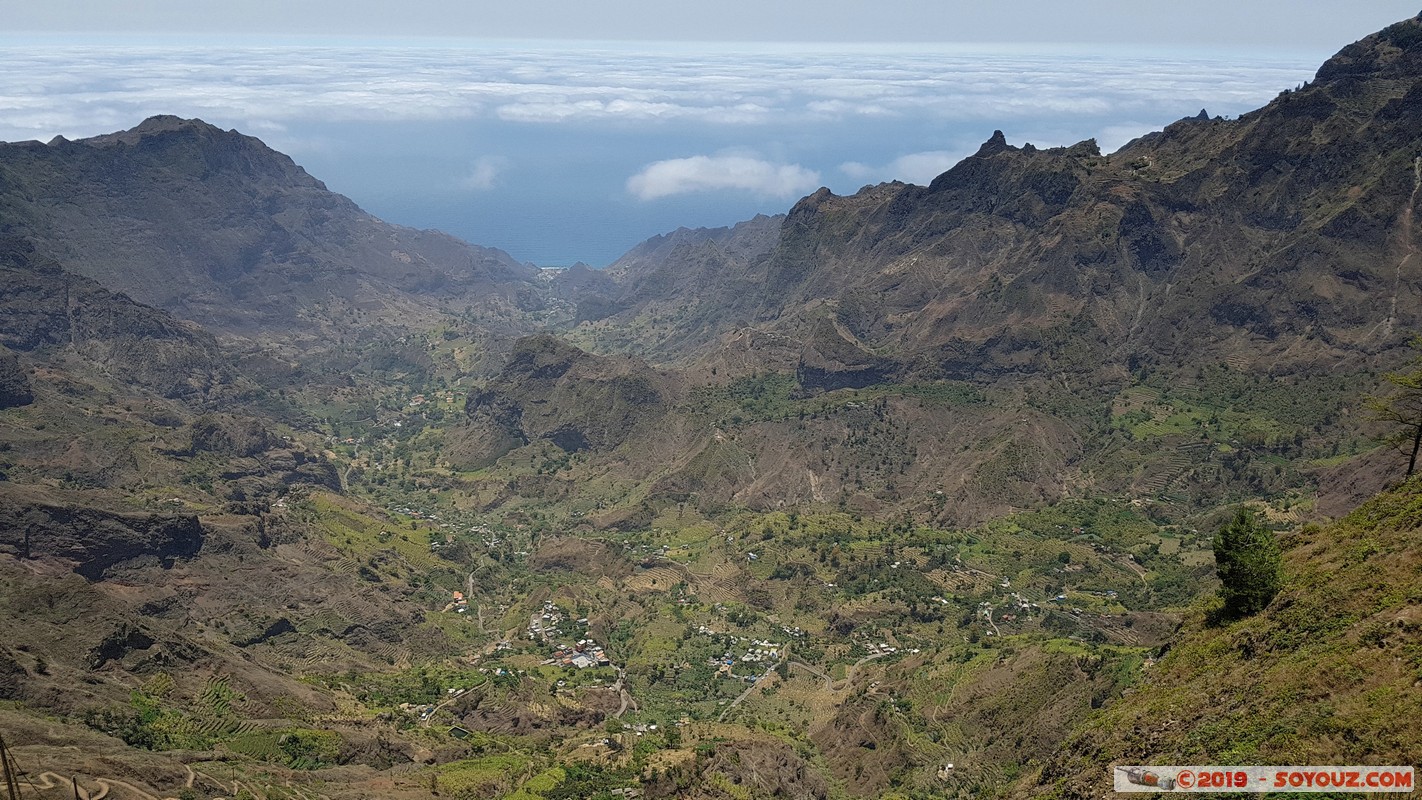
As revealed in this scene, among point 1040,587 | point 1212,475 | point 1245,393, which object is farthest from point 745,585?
point 1245,393

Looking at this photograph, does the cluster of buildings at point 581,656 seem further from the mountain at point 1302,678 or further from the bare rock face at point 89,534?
the mountain at point 1302,678

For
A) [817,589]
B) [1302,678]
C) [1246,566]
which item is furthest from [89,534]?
[1302,678]

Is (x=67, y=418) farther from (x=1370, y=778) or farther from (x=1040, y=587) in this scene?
(x=1370, y=778)

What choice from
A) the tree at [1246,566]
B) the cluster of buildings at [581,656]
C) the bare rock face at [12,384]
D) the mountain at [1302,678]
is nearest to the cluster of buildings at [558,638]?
Result: the cluster of buildings at [581,656]

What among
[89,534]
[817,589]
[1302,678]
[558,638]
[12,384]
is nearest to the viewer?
[1302,678]

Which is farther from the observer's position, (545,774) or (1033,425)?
(1033,425)

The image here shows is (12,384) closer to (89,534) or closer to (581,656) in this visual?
(89,534)
